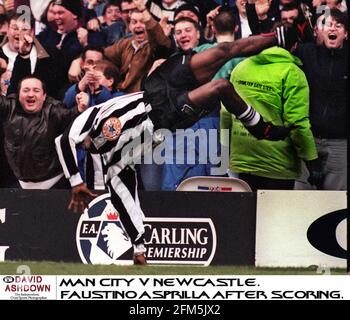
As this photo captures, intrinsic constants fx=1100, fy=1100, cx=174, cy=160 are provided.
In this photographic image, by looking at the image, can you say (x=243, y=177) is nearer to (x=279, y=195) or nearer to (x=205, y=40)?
(x=279, y=195)

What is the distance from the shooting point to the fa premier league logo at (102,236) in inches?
333

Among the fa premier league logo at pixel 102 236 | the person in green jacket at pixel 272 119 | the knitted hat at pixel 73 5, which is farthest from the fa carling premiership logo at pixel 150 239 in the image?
the knitted hat at pixel 73 5

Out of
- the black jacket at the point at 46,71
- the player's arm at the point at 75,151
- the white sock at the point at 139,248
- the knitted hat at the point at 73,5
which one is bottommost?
the white sock at the point at 139,248

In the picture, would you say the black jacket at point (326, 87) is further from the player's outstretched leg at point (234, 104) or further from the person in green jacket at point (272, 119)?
the player's outstretched leg at point (234, 104)

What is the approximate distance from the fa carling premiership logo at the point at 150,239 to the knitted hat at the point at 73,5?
4.67 feet

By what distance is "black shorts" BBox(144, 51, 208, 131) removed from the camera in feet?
27.7

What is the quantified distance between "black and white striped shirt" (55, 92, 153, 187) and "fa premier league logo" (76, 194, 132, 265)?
0.86ft

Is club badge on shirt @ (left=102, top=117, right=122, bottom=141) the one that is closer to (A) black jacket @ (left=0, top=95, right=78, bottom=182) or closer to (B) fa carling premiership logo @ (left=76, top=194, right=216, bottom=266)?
(A) black jacket @ (left=0, top=95, right=78, bottom=182)

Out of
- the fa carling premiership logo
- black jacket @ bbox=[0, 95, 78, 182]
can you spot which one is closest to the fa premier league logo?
the fa carling premiership logo

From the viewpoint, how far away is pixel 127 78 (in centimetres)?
848

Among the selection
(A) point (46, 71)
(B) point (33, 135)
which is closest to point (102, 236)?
(B) point (33, 135)

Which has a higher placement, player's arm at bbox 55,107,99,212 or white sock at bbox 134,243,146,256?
player's arm at bbox 55,107,99,212

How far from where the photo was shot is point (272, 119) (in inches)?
332
